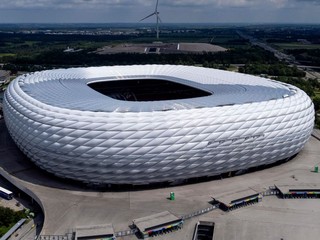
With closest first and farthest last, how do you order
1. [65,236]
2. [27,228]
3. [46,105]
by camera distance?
[65,236] → [27,228] → [46,105]

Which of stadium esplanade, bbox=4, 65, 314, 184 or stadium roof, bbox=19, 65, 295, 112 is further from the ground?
stadium roof, bbox=19, 65, 295, 112

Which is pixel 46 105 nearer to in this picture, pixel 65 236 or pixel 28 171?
pixel 28 171

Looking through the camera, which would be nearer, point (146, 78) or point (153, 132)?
point (153, 132)

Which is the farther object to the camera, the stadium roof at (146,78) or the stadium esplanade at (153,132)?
the stadium roof at (146,78)

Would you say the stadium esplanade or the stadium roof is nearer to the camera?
the stadium esplanade

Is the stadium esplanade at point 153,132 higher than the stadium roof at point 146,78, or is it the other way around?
the stadium roof at point 146,78

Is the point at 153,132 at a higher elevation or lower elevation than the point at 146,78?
lower

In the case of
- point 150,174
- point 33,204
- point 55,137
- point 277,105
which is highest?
point 277,105

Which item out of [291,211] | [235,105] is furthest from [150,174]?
[291,211]
